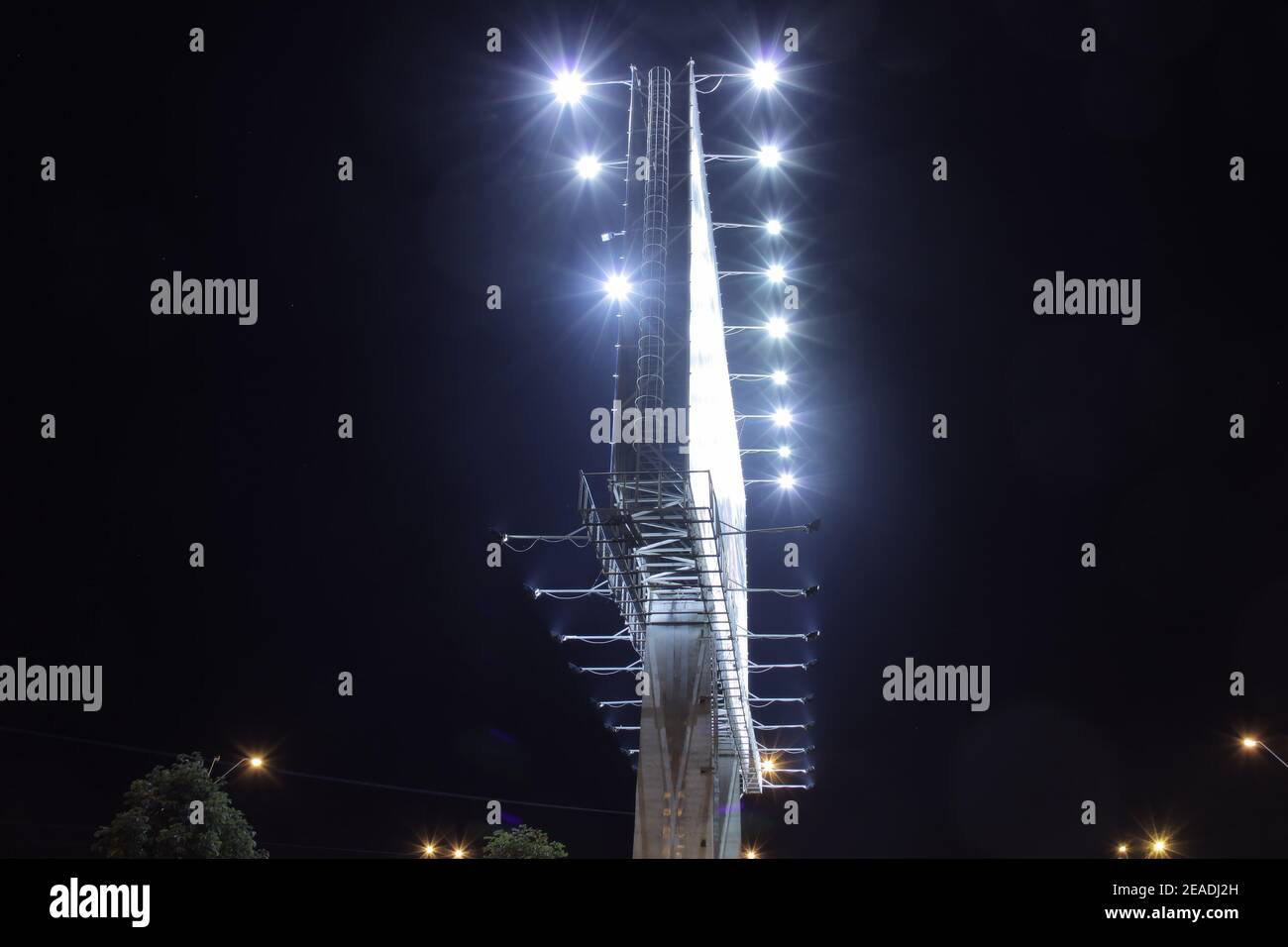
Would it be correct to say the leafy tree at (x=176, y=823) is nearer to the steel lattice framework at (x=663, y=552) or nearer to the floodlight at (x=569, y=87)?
the steel lattice framework at (x=663, y=552)

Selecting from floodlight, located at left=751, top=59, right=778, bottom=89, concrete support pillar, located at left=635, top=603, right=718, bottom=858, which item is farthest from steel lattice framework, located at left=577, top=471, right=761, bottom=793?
floodlight, located at left=751, top=59, right=778, bottom=89

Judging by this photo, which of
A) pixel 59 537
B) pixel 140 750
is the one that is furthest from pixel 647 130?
pixel 140 750

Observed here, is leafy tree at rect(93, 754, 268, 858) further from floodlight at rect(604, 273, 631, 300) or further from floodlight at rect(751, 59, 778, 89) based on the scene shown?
floodlight at rect(751, 59, 778, 89)

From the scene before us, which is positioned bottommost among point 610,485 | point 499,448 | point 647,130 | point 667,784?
point 667,784

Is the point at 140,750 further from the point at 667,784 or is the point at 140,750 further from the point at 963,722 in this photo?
the point at 963,722

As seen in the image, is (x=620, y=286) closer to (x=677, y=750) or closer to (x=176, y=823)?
(x=677, y=750)
